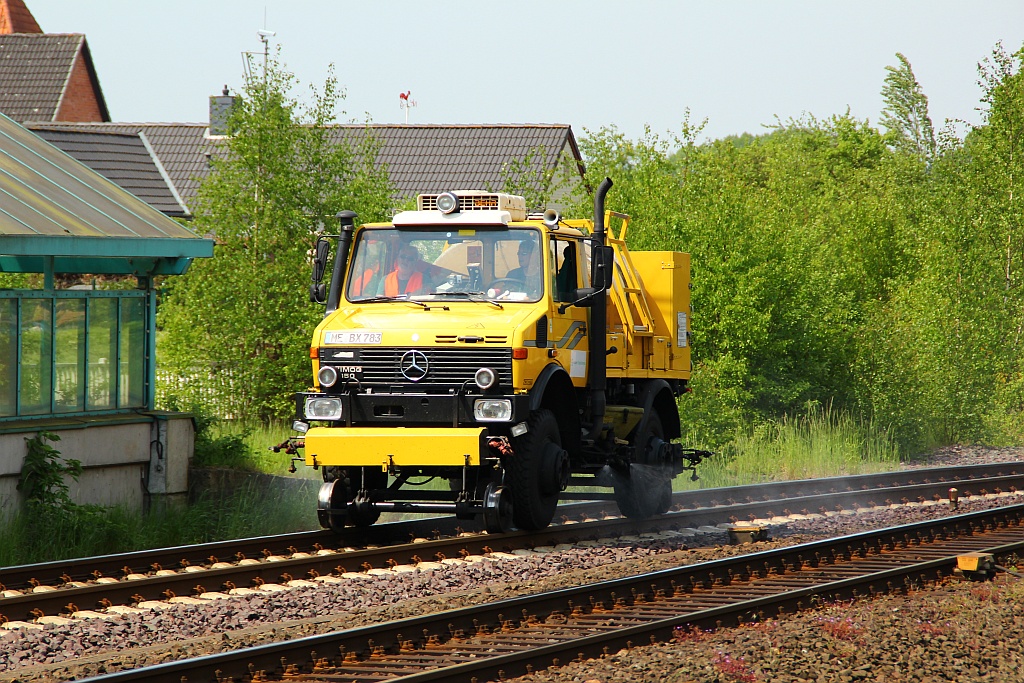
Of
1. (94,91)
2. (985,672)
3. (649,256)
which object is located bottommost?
(985,672)

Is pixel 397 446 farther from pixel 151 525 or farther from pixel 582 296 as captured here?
pixel 151 525

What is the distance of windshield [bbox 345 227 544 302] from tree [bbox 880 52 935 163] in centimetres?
5757

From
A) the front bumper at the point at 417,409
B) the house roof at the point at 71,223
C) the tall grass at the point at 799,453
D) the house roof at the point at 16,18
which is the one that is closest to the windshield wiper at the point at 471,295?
the front bumper at the point at 417,409

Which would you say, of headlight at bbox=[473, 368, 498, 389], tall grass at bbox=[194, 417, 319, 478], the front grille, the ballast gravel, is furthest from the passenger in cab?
tall grass at bbox=[194, 417, 319, 478]

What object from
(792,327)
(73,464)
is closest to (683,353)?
(73,464)

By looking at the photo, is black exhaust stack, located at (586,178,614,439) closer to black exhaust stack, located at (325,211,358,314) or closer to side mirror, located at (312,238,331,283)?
black exhaust stack, located at (325,211,358,314)

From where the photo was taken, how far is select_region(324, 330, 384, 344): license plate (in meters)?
11.2

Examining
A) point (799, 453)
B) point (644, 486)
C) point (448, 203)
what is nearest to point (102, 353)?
point (448, 203)

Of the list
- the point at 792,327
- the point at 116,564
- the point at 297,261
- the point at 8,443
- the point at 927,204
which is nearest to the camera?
the point at 116,564

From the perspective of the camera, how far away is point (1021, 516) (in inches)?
558

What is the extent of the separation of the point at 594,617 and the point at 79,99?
5071 centimetres

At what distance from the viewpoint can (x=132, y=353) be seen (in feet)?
47.6

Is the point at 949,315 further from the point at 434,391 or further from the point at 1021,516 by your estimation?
the point at 434,391

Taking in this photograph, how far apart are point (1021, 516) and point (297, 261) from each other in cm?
1185
